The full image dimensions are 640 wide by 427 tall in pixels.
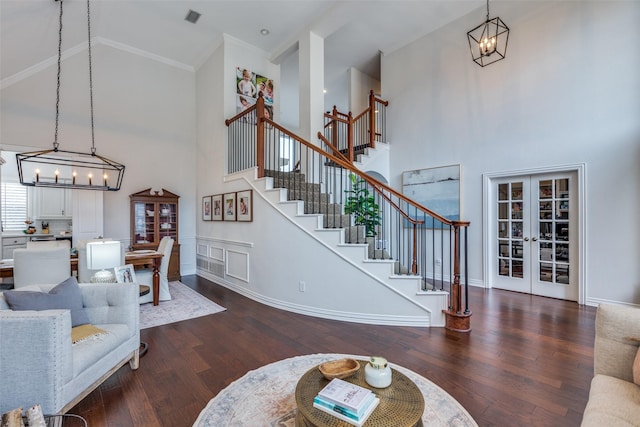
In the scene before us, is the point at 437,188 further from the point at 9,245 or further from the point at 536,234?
the point at 9,245

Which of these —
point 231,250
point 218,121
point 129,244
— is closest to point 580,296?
point 231,250

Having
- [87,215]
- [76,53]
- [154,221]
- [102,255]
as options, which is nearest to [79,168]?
[87,215]

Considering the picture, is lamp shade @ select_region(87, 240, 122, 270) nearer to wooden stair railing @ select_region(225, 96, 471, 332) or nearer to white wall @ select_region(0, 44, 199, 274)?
wooden stair railing @ select_region(225, 96, 471, 332)

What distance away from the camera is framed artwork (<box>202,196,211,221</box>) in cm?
607

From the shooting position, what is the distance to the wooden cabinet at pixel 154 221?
5855mm

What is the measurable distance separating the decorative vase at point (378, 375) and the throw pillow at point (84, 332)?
1962 mm

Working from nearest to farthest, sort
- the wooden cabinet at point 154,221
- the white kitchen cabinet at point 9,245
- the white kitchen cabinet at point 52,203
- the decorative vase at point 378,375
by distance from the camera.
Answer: the decorative vase at point 378,375
the wooden cabinet at point 154,221
the white kitchen cabinet at point 9,245
the white kitchen cabinet at point 52,203

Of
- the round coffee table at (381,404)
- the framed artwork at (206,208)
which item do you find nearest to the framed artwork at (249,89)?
the framed artwork at (206,208)

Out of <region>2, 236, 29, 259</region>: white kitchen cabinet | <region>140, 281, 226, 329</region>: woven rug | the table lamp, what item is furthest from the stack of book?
<region>2, 236, 29, 259</region>: white kitchen cabinet

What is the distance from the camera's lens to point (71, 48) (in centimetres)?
529

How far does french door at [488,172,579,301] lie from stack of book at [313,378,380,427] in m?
4.57

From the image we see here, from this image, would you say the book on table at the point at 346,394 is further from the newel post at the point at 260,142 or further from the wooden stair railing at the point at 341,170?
the newel post at the point at 260,142

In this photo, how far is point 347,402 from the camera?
1.39 meters

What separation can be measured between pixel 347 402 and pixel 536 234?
479 centimetres
